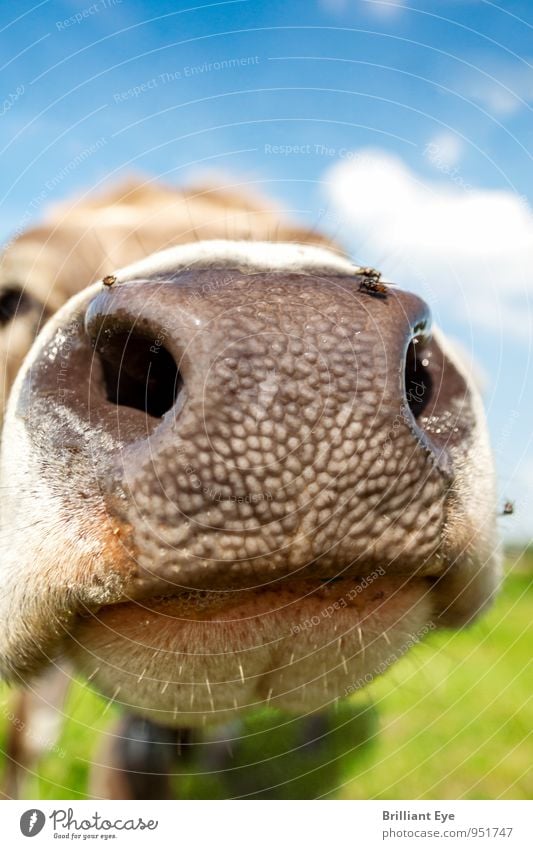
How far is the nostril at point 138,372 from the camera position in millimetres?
2193

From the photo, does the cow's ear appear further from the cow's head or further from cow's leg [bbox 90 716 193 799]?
cow's leg [bbox 90 716 193 799]

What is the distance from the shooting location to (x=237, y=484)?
6.89 ft

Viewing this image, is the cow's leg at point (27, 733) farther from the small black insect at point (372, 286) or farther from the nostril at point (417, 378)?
the small black insect at point (372, 286)

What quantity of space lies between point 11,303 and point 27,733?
2.59 metres

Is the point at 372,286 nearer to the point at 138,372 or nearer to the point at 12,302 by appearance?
the point at 138,372

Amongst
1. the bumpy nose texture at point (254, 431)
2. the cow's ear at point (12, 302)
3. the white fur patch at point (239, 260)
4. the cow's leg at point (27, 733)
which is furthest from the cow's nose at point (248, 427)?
the cow's leg at point (27, 733)

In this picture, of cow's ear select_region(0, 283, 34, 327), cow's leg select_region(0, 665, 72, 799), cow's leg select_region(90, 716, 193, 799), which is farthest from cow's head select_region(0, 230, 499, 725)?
cow's leg select_region(0, 665, 72, 799)

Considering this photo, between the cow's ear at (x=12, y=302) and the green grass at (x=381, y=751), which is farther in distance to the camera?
the green grass at (x=381, y=751)

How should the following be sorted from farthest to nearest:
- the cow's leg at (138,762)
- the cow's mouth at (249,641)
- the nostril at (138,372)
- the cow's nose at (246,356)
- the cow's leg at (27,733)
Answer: the cow's leg at (27,733) < the cow's leg at (138,762) < the cow's mouth at (249,641) < the nostril at (138,372) < the cow's nose at (246,356)

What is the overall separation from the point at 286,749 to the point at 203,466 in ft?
11.4

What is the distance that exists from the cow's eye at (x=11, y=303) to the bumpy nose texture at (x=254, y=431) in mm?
1206

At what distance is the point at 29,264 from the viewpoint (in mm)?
3477

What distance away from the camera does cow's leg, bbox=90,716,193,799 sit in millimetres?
4305

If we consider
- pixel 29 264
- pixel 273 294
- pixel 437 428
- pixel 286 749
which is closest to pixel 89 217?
pixel 29 264
